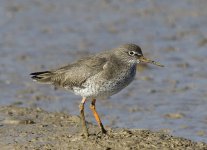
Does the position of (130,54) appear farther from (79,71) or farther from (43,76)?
(43,76)

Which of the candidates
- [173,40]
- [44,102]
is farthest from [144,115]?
[173,40]

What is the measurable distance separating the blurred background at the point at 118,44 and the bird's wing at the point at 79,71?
6.12 ft

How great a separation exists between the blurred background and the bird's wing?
1864mm

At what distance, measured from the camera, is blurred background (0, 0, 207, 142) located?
11969mm

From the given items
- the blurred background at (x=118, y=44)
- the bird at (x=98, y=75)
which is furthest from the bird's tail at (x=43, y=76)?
the blurred background at (x=118, y=44)

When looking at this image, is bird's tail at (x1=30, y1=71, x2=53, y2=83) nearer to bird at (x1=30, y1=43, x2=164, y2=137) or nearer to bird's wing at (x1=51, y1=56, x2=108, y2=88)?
bird at (x1=30, y1=43, x2=164, y2=137)

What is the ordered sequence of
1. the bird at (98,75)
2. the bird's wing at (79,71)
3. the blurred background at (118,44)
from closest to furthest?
the bird at (98,75) < the bird's wing at (79,71) < the blurred background at (118,44)

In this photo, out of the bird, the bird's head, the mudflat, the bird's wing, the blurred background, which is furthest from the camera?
the blurred background

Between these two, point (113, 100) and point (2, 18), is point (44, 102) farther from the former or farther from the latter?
point (2, 18)

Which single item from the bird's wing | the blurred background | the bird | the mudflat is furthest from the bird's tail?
the blurred background

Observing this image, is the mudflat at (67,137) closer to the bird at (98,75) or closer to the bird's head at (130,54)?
the bird at (98,75)

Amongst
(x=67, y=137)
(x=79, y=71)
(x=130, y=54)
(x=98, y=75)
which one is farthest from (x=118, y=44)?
(x=67, y=137)

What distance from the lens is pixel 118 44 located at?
52.1 ft

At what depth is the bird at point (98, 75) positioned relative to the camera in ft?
30.3
